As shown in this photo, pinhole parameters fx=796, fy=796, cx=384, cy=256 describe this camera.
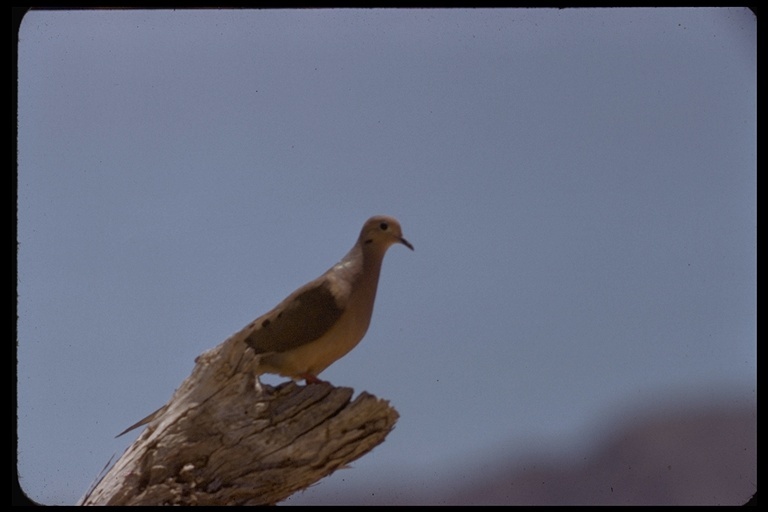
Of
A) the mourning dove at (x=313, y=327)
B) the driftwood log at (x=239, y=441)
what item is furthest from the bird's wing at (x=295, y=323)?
the driftwood log at (x=239, y=441)

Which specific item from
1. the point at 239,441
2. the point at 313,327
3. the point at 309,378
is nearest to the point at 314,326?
the point at 313,327

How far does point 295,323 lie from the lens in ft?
13.6

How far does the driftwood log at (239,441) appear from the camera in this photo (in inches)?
154

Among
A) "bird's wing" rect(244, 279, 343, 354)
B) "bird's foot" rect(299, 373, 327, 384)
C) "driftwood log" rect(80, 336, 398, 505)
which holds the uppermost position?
"bird's wing" rect(244, 279, 343, 354)

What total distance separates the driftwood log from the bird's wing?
0.51ft

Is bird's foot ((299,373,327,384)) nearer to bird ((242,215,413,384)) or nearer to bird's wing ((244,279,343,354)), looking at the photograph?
bird ((242,215,413,384))

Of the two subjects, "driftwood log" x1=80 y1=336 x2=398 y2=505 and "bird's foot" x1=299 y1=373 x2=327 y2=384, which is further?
"bird's foot" x1=299 y1=373 x2=327 y2=384

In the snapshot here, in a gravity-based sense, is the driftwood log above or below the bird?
below

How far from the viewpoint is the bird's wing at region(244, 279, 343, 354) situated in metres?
4.12

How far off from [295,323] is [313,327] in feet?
0.32

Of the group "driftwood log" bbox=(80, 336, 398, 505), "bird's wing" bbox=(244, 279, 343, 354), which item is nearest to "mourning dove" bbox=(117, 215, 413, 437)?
"bird's wing" bbox=(244, 279, 343, 354)

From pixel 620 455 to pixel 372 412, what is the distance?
7.30m
